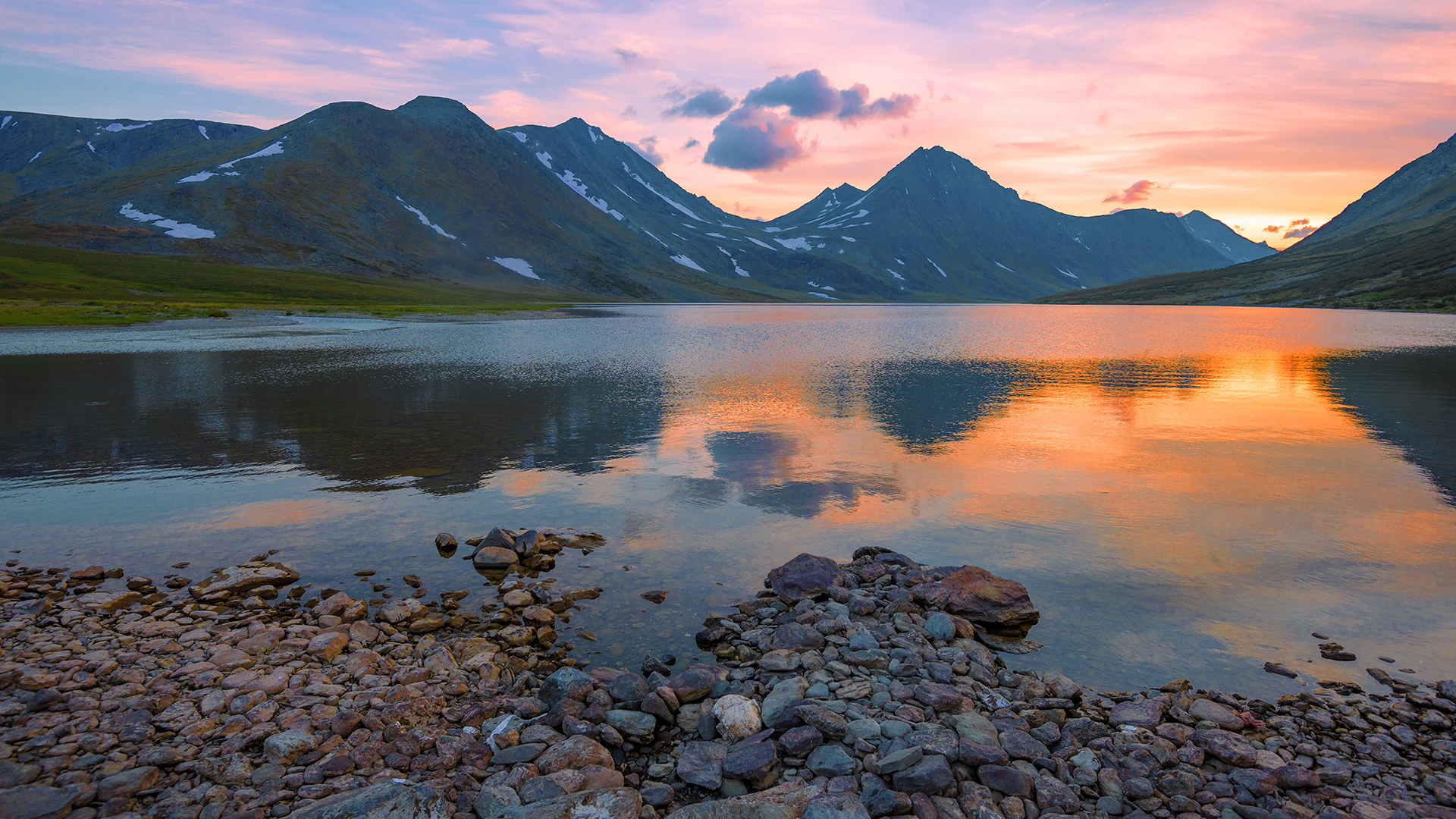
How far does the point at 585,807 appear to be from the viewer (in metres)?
8.49

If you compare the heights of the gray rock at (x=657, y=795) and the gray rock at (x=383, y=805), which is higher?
the gray rock at (x=383, y=805)

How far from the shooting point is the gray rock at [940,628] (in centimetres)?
1327

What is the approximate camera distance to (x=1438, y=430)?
32062mm

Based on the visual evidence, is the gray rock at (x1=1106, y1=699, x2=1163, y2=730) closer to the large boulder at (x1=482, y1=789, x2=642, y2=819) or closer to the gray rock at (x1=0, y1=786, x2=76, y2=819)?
the large boulder at (x1=482, y1=789, x2=642, y2=819)

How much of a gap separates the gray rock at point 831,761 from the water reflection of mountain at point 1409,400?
23939 mm

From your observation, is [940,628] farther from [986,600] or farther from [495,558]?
[495,558]

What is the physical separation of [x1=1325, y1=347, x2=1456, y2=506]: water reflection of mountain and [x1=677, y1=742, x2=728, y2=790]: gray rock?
25.3m

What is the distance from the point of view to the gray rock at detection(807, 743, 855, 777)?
9391 mm

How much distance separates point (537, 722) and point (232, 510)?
15.6 meters

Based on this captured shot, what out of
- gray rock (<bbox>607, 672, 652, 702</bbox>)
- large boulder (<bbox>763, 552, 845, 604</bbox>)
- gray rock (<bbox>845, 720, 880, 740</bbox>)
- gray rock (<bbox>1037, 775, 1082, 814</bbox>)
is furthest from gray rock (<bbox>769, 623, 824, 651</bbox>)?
gray rock (<bbox>1037, 775, 1082, 814</bbox>)

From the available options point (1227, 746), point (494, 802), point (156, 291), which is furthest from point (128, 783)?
point (156, 291)

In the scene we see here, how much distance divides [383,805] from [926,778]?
655 centimetres

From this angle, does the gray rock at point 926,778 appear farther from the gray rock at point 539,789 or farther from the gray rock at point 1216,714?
the gray rock at point 1216,714

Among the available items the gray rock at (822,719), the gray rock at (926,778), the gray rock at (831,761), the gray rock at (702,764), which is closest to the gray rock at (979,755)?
the gray rock at (926,778)
